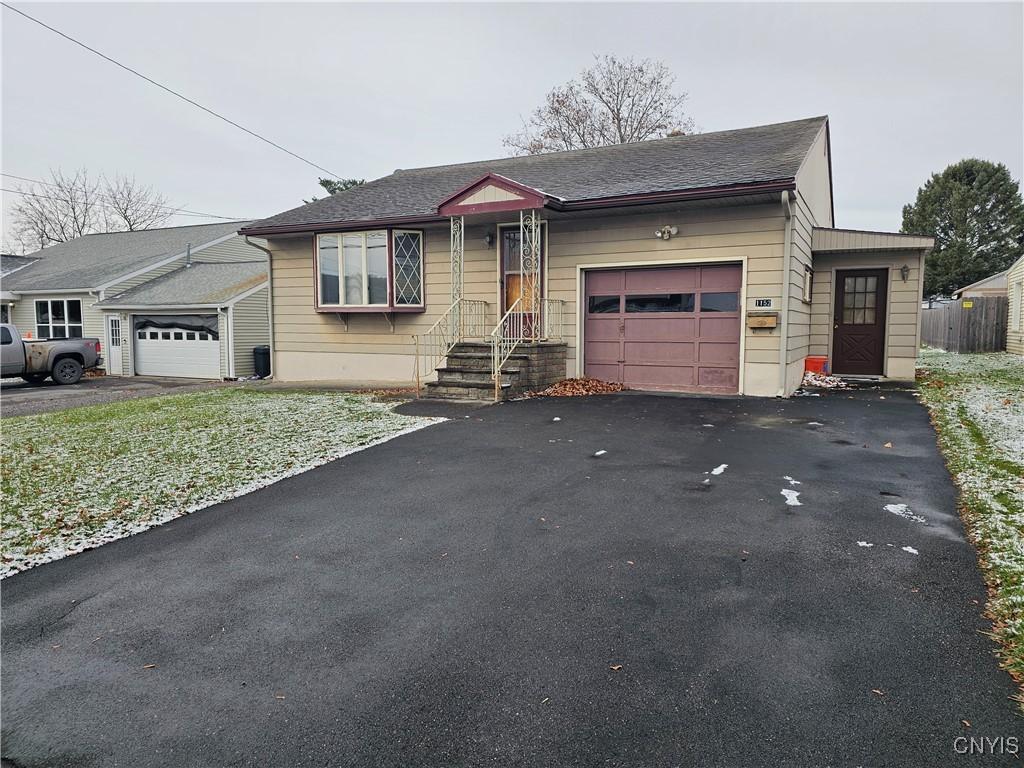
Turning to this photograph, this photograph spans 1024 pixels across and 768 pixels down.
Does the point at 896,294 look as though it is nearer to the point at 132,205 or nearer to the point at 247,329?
the point at 247,329

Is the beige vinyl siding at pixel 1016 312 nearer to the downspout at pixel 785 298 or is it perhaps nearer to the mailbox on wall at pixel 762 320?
the downspout at pixel 785 298

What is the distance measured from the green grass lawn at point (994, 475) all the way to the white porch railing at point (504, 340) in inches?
230

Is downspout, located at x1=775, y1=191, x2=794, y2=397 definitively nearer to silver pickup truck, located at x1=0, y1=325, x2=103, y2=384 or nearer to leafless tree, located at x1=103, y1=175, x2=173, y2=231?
silver pickup truck, located at x1=0, y1=325, x2=103, y2=384

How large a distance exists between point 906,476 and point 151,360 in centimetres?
2052

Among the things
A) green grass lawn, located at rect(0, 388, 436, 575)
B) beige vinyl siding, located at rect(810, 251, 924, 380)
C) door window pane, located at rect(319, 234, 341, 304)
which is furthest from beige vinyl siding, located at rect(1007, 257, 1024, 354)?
green grass lawn, located at rect(0, 388, 436, 575)

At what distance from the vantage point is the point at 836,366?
1306 cm

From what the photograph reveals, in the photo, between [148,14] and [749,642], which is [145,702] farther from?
[148,14]

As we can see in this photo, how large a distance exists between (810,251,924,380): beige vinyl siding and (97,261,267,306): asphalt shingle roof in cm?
1544

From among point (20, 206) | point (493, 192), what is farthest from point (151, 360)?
point (20, 206)

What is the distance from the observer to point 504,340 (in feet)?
34.7

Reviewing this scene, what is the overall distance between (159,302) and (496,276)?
12.5m

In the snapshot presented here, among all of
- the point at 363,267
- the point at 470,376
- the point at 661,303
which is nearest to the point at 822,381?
the point at 661,303

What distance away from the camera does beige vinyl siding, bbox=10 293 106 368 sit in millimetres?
20312

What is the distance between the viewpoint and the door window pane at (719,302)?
10.2m
